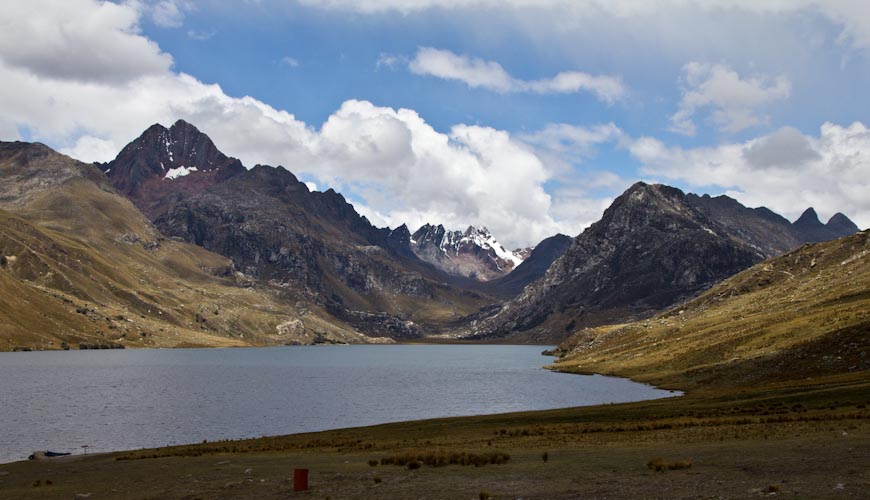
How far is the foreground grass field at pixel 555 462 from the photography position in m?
29.9

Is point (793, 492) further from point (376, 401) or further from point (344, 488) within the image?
point (376, 401)

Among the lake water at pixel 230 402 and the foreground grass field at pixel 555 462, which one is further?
the lake water at pixel 230 402

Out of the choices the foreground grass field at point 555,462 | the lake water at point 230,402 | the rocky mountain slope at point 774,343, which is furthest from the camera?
the rocky mountain slope at point 774,343

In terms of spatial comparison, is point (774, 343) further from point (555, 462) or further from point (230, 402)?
point (230, 402)

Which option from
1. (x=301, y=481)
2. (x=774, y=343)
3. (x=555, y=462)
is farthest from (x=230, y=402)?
(x=774, y=343)

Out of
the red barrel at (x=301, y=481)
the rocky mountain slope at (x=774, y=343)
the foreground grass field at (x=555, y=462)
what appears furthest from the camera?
the rocky mountain slope at (x=774, y=343)

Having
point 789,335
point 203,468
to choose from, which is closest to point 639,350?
point 789,335

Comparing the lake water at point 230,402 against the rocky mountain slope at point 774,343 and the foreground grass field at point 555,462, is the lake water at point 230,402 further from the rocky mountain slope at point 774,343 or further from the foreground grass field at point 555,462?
the foreground grass field at point 555,462

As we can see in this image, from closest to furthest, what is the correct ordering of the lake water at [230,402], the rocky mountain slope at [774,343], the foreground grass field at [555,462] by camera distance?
1. the foreground grass field at [555,462]
2. the lake water at [230,402]
3. the rocky mountain slope at [774,343]

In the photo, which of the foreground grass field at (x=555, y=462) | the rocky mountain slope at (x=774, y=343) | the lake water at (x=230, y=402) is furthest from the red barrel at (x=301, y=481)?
the rocky mountain slope at (x=774, y=343)

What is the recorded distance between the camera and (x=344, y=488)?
34844 millimetres

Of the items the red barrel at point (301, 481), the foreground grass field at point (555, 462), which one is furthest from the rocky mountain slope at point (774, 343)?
the red barrel at point (301, 481)

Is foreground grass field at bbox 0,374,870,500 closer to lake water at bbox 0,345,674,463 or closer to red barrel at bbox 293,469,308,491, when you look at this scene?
red barrel at bbox 293,469,308,491

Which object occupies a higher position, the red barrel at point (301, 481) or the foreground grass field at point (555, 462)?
the red barrel at point (301, 481)
